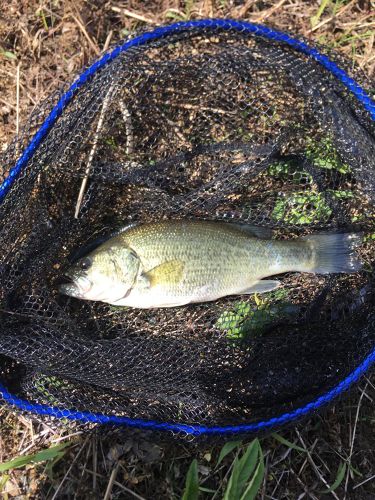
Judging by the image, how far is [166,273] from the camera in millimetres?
2771

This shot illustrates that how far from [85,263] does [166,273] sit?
1.65 feet

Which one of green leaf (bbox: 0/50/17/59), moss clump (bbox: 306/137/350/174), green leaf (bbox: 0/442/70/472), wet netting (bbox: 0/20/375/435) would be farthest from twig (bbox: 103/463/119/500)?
green leaf (bbox: 0/50/17/59)

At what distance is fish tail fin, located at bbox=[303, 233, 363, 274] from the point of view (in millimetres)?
2820

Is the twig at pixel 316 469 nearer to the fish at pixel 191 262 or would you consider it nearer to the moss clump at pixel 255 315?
the moss clump at pixel 255 315

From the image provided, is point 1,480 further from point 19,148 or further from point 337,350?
point 337,350

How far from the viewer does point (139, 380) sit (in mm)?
2641

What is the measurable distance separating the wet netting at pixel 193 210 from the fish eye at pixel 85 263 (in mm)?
146

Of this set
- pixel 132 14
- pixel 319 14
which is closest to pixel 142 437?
pixel 132 14

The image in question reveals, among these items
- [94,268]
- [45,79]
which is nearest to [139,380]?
[94,268]

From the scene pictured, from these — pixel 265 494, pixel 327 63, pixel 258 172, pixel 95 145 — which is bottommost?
pixel 265 494

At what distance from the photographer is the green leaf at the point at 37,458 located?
2.53 m

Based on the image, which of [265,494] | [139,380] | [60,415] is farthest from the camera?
[265,494]

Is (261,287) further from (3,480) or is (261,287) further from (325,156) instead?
(3,480)

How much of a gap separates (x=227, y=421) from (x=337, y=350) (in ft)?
2.61
